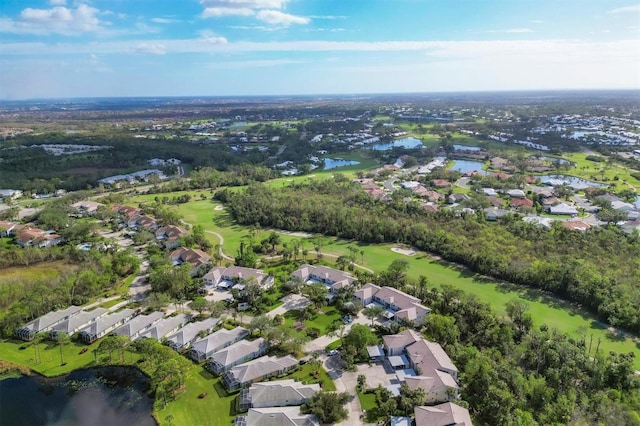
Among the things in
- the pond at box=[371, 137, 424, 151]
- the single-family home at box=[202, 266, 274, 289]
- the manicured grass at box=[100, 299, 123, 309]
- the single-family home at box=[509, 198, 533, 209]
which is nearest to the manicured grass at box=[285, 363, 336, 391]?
the single-family home at box=[202, 266, 274, 289]

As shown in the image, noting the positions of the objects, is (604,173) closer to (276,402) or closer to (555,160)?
(555,160)

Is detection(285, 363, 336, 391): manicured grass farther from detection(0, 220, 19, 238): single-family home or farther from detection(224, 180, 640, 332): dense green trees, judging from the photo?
detection(0, 220, 19, 238): single-family home

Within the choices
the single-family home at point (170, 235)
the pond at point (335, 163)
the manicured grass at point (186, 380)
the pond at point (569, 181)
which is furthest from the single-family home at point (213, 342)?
the pond at point (335, 163)

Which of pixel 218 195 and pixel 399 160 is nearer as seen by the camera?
pixel 218 195

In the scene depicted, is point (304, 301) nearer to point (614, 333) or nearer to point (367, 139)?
point (614, 333)

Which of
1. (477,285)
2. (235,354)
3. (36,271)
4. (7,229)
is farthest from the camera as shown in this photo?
(7,229)

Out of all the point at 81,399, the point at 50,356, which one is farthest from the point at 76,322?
the point at 81,399

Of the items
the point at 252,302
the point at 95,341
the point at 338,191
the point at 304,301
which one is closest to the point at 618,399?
the point at 304,301
